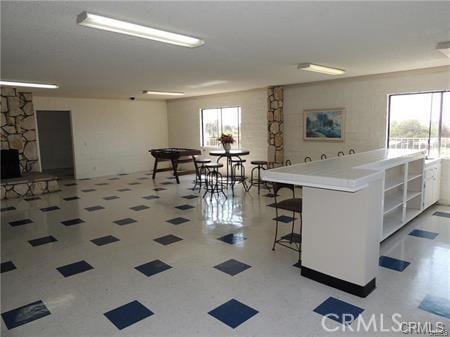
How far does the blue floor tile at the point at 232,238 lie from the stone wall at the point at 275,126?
3447mm

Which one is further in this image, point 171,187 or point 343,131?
point 171,187

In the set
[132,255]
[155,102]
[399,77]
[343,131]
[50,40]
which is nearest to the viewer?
[50,40]

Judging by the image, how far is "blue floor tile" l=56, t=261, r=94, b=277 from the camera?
3106 mm

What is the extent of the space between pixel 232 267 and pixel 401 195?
2.59 meters

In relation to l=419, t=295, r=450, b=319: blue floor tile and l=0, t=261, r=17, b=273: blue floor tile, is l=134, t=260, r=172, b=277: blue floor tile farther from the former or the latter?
l=419, t=295, r=450, b=319: blue floor tile

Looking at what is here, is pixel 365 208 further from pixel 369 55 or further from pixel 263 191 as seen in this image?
pixel 263 191

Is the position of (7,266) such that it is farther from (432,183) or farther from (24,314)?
(432,183)

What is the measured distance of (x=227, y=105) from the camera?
8445 millimetres

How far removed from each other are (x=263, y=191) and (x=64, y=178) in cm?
570

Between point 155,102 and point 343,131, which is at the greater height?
point 155,102

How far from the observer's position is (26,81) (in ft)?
18.3

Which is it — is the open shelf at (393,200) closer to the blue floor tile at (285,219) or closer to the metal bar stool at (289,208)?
the metal bar stool at (289,208)

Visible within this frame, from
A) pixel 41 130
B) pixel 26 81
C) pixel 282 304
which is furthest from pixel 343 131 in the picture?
pixel 41 130

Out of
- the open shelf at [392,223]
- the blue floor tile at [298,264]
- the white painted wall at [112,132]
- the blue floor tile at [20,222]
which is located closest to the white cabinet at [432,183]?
the open shelf at [392,223]
